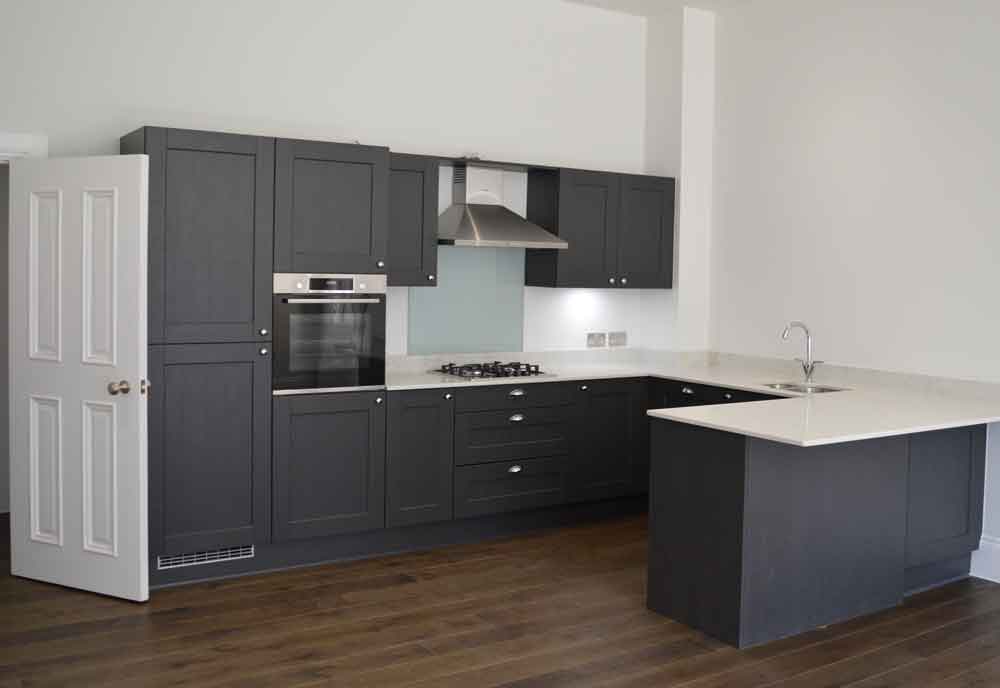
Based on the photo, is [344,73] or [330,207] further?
[344,73]

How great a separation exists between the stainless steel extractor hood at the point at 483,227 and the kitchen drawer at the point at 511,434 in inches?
37.6

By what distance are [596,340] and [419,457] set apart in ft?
5.95

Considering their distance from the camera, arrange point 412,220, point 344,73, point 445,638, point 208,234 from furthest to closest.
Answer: point 344,73, point 412,220, point 208,234, point 445,638

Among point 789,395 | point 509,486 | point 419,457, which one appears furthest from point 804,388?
point 419,457

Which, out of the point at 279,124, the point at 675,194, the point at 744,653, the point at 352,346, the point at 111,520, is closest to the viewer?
the point at 744,653

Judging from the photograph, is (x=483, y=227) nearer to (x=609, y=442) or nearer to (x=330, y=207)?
(x=330, y=207)

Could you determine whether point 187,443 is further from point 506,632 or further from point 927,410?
point 927,410

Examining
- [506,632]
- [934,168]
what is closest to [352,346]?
[506,632]

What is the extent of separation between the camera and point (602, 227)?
238 inches

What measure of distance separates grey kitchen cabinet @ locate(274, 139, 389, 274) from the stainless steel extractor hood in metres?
0.55

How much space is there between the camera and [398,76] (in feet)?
18.3

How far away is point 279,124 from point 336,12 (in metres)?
0.72

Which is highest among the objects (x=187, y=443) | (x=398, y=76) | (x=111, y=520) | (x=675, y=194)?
(x=398, y=76)

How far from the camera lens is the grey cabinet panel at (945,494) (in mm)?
4488
